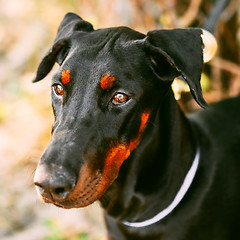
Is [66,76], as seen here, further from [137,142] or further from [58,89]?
[137,142]

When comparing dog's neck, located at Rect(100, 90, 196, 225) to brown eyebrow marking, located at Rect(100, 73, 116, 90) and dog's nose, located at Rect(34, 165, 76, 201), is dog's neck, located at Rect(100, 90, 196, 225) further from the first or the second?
dog's nose, located at Rect(34, 165, 76, 201)

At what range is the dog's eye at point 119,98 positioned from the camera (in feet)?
7.06

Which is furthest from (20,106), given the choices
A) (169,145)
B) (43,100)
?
(169,145)

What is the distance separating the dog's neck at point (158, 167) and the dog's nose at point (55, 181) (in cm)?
70

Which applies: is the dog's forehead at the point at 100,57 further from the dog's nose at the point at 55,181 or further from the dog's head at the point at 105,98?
the dog's nose at the point at 55,181

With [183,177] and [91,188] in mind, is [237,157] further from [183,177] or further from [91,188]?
[91,188]

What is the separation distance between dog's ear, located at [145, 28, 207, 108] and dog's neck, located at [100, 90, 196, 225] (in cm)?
38

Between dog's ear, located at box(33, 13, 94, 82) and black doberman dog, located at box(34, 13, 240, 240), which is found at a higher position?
dog's ear, located at box(33, 13, 94, 82)

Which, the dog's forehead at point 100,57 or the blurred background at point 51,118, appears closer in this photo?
the dog's forehead at point 100,57

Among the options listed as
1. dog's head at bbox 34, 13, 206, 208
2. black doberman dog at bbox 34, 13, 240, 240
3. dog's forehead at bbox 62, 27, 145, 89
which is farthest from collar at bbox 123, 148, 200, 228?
dog's forehead at bbox 62, 27, 145, 89

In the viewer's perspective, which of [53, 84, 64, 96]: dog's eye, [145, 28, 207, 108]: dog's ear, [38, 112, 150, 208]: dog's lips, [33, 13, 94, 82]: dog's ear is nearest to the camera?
[38, 112, 150, 208]: dog's lips

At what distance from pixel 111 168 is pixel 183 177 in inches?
26.1

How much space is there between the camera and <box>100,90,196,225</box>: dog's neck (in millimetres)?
2498

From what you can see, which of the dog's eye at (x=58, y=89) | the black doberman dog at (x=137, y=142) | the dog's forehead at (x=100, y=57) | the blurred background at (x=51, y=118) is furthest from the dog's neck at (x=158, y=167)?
the blurred background at (x=51, y=118)
